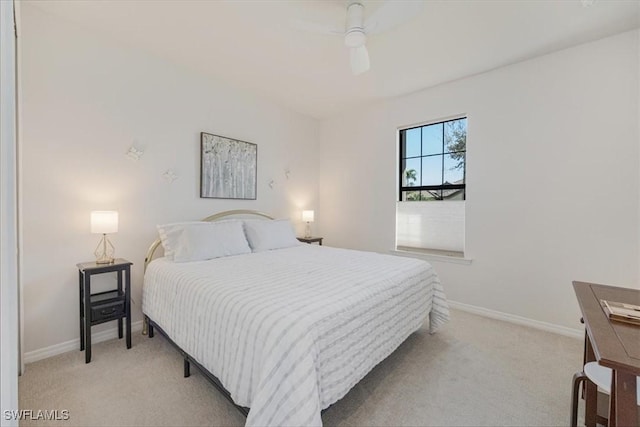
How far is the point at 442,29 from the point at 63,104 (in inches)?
130

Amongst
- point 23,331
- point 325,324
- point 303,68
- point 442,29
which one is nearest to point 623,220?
point 442,29

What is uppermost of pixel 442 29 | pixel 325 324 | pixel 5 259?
pixel 442 29

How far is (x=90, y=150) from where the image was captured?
2.47 m

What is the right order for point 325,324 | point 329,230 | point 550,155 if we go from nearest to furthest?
point 325,324, point 550,155, point 329,230

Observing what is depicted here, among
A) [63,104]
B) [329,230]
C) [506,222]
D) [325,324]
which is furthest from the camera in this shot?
[329,230]

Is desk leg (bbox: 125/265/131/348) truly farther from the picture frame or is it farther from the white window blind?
the white window blind

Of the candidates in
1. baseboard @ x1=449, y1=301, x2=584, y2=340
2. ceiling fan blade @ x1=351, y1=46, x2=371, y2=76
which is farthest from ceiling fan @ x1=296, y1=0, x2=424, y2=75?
baseboard @ x1=449, y1=301, x2=584, y2=340

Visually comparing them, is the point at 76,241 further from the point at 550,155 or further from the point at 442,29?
the point at 550,155

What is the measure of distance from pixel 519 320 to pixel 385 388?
198cm

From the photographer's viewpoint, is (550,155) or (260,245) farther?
(260,245)

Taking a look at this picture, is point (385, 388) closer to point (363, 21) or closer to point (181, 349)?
point (181, 349)

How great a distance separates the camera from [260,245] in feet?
10.4

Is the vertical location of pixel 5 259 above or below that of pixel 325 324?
above

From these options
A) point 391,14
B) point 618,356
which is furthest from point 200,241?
point 618,356
